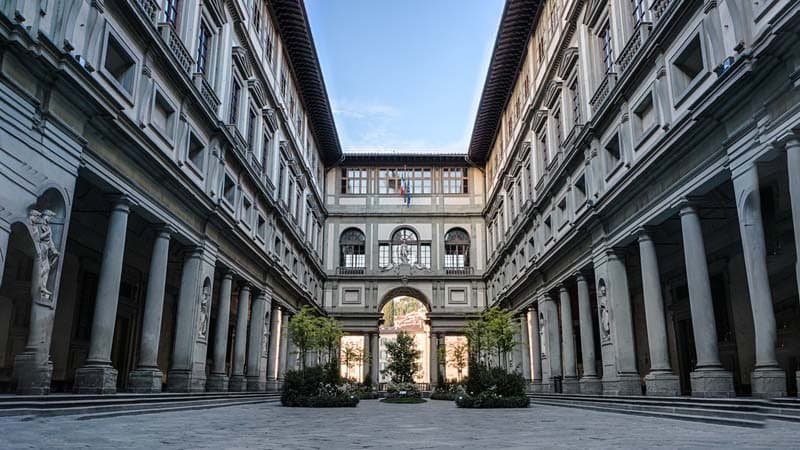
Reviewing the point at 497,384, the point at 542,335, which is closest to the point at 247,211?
the point at 497,384

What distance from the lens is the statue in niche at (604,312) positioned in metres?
22.9

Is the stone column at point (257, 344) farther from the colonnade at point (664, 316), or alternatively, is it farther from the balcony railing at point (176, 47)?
the colonnade at point (664, 316)

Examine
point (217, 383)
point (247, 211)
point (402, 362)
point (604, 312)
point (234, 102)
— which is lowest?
point (217, 383)

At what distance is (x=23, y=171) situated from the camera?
12.2 m

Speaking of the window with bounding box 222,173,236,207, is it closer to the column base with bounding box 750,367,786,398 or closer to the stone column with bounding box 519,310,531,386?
the stone column with bounding box 519,310,531,386

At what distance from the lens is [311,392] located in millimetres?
21547

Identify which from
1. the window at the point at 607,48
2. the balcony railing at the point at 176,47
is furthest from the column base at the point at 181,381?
the window at the point at 607,48

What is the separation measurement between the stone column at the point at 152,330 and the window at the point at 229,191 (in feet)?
21.0

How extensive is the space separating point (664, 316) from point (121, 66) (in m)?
20.7

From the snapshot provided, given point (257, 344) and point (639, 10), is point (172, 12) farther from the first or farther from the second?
point (257, 344)

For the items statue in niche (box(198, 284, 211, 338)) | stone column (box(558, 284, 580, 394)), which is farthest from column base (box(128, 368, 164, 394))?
stone column (box(558, 284, 580, 394))

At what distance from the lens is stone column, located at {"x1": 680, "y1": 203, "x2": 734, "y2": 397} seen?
15305 mm

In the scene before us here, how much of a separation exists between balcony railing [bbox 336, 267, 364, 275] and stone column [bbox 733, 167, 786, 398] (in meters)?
39.3

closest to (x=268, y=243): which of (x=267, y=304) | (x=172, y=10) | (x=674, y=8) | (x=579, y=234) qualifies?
(x=267, y=304)
